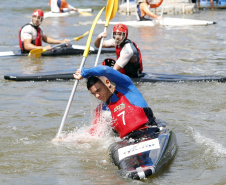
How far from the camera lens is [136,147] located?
435cm

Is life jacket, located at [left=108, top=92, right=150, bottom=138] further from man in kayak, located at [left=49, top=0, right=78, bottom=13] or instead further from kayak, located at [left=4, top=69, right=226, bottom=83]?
man in kayak, located at [left=49, top=0, right=78, bottom=13]

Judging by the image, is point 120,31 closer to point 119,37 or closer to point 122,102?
point 119,37

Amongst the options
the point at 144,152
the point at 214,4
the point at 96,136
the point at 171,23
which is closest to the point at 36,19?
the point at 96,136

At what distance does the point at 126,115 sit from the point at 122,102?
0.44ft

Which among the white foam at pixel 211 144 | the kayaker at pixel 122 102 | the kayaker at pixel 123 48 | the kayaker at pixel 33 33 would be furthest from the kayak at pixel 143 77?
the kayaker at pixel 122 102

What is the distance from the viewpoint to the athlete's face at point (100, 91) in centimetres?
445

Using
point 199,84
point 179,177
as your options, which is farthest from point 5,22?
point 179,177

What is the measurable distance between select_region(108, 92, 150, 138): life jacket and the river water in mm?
368

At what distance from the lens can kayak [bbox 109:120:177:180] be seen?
406cm

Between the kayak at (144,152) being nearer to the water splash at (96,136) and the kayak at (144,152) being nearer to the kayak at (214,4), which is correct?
the water splash at (96,136)

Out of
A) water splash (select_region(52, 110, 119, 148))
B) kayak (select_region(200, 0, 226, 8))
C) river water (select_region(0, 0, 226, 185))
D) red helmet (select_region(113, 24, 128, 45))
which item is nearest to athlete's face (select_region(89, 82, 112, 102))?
water splash (select_region(52, 110, 119, 148))

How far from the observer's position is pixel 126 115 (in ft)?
15.1

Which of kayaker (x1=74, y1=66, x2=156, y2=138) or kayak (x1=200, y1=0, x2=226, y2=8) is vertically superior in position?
kayaker (x1=74, y1=66, x2=156, y2=138)

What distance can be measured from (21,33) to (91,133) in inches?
223
